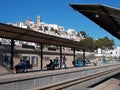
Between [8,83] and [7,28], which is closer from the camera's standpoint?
[8,83]

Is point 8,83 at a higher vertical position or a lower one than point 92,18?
lower

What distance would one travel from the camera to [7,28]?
61.6 ft

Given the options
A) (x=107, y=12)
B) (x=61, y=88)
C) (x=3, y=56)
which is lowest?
(x=61, y=88)

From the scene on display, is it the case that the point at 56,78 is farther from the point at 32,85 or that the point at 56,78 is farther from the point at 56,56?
the point at 56,56

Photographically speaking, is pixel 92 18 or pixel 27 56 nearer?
pixel 92 18

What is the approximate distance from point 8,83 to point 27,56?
21.3m

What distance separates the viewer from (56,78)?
64.7 ft

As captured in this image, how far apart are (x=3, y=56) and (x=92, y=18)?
13.2 metres

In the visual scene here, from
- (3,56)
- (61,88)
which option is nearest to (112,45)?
(3,56)

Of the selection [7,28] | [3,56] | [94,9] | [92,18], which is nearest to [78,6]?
[94,9]

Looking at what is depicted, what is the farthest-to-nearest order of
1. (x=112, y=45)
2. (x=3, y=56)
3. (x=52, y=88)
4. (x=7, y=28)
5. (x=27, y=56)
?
(x=112, y=45) → (x=27, y=56) → (x=3, y=56) → (x=7, y=28) → (x=52, y=88)

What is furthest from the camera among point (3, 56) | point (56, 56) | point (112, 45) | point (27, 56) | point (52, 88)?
point (112, 45)

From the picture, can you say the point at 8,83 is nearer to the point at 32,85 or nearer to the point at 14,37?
the point at 32,85

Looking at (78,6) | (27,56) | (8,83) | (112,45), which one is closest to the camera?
(8,83)
